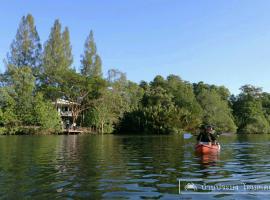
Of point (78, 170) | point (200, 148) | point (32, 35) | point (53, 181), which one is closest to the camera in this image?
point (53, 181)

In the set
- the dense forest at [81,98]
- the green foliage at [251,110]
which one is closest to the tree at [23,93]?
the dense forest at [81,98]

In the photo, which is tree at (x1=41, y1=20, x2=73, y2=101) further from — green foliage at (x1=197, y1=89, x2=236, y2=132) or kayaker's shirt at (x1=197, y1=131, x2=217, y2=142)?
kayaker's shirt at (x1=197, y1=131, x2=217, y2=142)

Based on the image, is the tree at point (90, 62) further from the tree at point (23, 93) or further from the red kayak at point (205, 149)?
the red kayak at point (205, 149)

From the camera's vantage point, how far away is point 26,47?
3351 inches

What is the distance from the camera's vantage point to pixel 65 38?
289 feet

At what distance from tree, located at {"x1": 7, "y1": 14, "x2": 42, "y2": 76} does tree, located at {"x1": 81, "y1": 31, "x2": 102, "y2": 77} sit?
10453 millimetres

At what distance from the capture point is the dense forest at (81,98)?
72375mm

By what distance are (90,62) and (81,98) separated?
10761mm

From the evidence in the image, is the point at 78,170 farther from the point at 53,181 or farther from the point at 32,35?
the point at 32,35

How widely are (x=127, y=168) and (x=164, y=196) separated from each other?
6673 mm

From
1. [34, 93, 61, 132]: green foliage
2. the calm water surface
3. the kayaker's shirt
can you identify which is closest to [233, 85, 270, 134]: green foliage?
[34, 93, 61, 132]: green foliage

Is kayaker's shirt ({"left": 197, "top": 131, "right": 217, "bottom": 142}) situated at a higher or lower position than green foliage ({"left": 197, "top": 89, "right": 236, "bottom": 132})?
lower

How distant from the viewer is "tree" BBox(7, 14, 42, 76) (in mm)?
84688

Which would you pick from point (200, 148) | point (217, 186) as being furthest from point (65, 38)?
point (217, 186)
